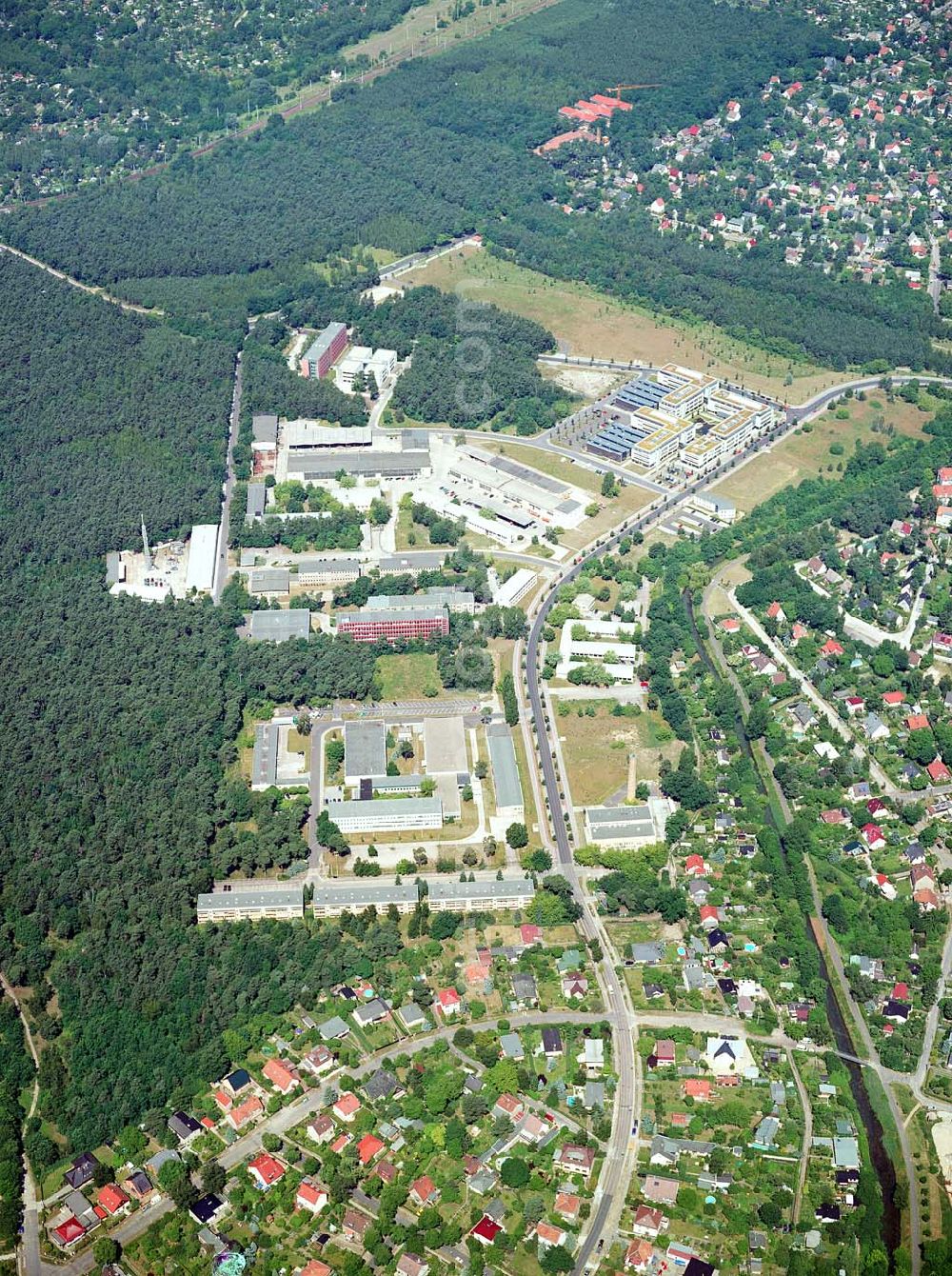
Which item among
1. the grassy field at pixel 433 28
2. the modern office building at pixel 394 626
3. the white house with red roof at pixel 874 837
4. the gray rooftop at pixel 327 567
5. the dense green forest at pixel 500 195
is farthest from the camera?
the grassy field at pixel 433 28

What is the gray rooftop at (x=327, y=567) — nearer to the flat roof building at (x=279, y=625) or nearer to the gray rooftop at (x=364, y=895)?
the flat roof building at (x=279, y=625)

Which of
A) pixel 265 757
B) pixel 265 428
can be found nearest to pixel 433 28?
pixel 265 428

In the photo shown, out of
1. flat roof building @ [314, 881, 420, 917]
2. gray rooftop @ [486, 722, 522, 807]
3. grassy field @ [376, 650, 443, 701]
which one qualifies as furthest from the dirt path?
flat roof building @ [314, 881, 420, 917]

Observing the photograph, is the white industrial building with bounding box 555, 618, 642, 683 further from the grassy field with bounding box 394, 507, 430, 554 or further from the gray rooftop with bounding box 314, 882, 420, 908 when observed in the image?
the gray rooftop with bounding box 314, 882, 420, 908

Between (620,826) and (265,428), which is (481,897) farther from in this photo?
(265,428)

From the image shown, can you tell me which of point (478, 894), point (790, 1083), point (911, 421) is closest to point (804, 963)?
point (790, 1083)

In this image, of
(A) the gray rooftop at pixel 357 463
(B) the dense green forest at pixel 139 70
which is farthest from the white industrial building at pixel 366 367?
(B) the dense green forest at pixel 139 70

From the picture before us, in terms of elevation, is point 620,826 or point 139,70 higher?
point 139,70
